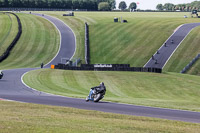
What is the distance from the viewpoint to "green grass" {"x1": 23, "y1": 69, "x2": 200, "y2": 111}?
4366 cm

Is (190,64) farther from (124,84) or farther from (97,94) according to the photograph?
(97,94)

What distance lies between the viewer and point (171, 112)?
24609 mm

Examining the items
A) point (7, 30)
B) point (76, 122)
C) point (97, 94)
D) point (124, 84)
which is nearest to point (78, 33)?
point (7, 30)

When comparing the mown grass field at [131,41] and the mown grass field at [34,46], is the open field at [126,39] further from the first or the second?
the mown grass field at [34,46]

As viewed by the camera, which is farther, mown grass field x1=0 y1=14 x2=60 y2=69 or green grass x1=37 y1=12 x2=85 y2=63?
green grass x1=37 y1=12 x2=85 y2=63

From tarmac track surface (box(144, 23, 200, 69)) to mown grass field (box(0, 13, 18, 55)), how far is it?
34.9 m

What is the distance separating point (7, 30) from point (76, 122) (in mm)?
A: 96768

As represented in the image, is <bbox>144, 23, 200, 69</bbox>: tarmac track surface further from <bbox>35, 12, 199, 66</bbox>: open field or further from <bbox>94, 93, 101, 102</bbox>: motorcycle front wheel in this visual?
<bbox>94, 93, 101, 102</bbox>: motorcycle front wheel

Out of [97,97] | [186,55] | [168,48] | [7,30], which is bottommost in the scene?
[186,55]

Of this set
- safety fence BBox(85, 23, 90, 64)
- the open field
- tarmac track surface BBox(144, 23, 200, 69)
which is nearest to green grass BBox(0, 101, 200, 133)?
tarmac track surface BBox(144, 23, 200, 69)

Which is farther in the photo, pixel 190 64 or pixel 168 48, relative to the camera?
pixel 168 48

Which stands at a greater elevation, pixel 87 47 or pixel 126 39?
pixel 126 39

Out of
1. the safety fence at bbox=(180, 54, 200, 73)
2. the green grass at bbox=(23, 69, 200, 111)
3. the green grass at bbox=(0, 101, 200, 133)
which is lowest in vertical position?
the safety fence at bbox=(180, 54, 200, 73)

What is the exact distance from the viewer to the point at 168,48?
9075 centimetres
